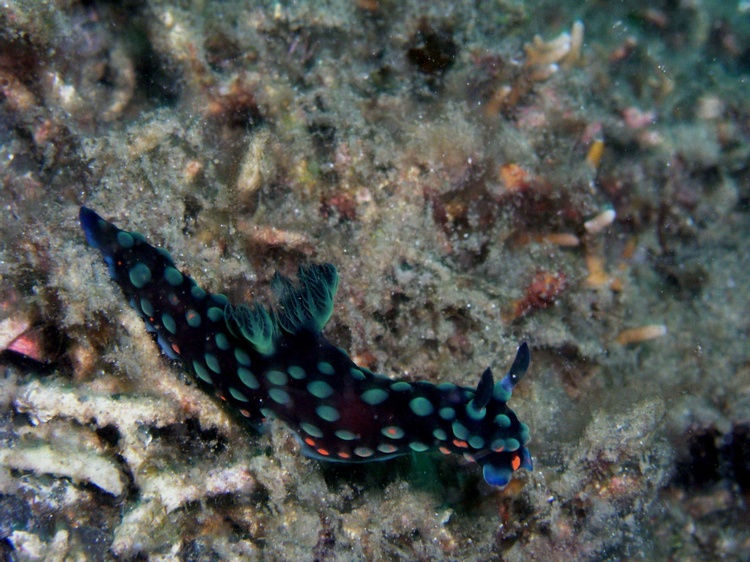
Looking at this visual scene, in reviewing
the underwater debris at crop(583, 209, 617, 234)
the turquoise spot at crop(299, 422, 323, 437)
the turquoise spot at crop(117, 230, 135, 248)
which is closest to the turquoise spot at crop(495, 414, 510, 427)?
the turquoise spot at crop(299, 422, 323, 437)

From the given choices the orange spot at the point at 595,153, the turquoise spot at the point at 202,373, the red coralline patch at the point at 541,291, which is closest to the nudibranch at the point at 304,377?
the turquoise spot at the point at 202,373

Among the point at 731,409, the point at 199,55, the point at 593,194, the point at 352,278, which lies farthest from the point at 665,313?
the point at 199,55

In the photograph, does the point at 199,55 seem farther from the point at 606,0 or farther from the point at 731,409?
the point at 731,409

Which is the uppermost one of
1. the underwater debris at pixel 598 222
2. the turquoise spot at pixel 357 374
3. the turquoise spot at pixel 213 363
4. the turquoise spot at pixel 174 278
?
the turquoise spot at pixel 174 278

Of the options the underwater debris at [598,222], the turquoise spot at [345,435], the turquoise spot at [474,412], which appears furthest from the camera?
the underwater debris at [598,222]

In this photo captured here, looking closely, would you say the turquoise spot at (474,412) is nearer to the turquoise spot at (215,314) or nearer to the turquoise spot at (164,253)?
the turquoise spot at (215,314)

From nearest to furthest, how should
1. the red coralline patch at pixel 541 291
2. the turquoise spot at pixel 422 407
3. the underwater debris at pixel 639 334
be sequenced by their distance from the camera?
the turquoise spot at pixel 422 407 → the red coralline patch at pixel 541 291 → the underwater debris at pixel 639 334

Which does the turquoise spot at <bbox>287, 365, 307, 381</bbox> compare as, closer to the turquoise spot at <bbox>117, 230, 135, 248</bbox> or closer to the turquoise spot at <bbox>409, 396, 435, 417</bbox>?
the turquoise spot at <bbox>409, 396, 435, 417</bbox>
